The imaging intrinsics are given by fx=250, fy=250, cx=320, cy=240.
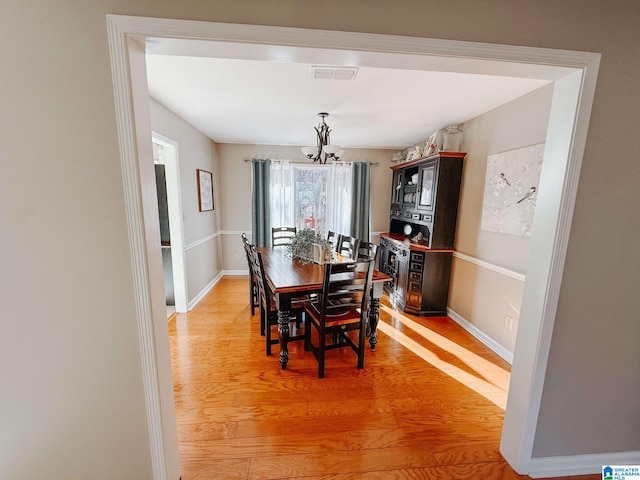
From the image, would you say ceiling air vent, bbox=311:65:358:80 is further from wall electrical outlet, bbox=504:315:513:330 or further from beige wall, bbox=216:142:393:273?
beige wall, bbox=216:142:393:273

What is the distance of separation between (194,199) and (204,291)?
1406mm

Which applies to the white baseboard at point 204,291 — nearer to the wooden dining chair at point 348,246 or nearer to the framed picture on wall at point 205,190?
the framed picture on wall at point 205,190

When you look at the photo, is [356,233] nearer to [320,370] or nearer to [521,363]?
[320,370]

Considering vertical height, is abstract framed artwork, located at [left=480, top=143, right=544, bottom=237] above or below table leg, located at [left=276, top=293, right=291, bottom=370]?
above

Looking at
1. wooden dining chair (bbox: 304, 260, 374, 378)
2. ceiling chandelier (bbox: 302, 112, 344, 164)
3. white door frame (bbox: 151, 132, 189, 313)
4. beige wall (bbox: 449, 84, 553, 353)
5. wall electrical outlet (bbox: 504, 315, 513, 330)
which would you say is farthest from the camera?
white door frame (bbox: 151, 132, 189, 313)

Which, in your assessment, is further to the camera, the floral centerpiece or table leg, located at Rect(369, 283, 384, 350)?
the floral centerpiece

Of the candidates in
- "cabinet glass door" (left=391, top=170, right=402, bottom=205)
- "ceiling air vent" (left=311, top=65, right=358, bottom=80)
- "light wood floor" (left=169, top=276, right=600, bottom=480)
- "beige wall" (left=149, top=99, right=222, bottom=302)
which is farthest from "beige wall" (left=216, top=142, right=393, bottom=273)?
"ceiling air vent" (left=311, top=65, right=358, bottom=80)

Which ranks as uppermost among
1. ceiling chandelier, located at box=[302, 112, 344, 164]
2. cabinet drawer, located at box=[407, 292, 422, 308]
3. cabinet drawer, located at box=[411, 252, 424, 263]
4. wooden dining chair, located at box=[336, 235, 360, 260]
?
ceiling chandelier, located at box=[302, 112, 344, 164]

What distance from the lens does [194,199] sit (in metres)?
3.46

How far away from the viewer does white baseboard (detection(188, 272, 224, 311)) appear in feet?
11.1

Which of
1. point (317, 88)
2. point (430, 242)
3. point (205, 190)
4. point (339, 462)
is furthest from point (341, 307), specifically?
point (205, 190)

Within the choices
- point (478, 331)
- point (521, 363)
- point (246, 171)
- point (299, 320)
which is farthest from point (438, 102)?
point (246, 171)

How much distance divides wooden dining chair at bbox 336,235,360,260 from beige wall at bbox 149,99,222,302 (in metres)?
2.00

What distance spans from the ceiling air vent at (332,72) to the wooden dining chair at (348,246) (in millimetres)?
1650
